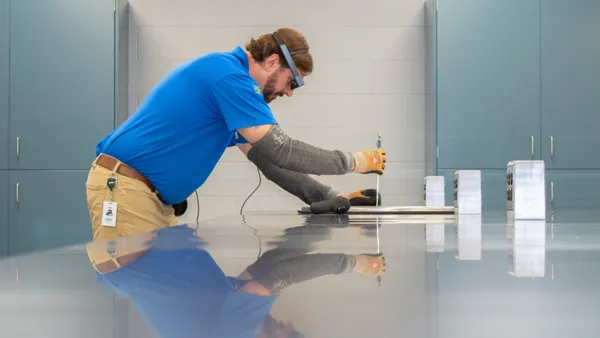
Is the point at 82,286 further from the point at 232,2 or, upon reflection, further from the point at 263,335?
the point at 232,2

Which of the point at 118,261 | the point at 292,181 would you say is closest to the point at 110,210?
the point at 292,181

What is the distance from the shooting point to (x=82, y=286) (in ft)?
1.85

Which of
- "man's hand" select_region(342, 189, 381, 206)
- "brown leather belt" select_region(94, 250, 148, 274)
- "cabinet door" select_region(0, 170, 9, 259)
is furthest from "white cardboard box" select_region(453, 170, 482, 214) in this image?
"cabinet door" select_region(0, 170, 9, 259)

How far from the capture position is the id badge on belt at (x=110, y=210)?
2020mm

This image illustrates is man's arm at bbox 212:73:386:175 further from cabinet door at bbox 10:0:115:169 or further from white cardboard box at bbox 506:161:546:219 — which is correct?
cabinet door at bbox 10:0:115:169

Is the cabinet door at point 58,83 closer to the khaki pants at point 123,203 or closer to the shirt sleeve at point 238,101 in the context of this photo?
the khaki pants at point 123,203

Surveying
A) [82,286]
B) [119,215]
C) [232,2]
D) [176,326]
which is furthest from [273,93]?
[232,2]

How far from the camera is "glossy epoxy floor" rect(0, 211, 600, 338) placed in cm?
38

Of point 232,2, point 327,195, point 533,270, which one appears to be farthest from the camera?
point 232,2

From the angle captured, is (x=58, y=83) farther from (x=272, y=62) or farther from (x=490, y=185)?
(x=490, y=185)

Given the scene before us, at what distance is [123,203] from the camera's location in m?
2.02

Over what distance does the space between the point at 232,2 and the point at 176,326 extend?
161 inches

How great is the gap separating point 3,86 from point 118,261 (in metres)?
3.62

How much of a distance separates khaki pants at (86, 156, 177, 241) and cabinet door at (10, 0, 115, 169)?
6.73ft
